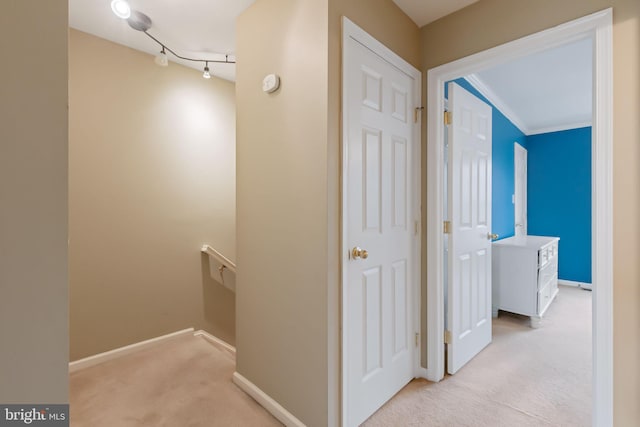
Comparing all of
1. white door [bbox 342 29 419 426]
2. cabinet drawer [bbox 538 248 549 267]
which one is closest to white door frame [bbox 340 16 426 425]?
white door [bbox 342 29 419 426]

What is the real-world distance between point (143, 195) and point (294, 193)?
5.46 feet

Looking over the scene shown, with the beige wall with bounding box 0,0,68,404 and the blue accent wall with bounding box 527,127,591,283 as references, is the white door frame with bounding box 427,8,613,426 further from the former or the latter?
the blue accent wall with bounding box 527,127,591,283

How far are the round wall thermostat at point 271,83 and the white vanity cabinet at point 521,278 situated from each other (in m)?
2.94

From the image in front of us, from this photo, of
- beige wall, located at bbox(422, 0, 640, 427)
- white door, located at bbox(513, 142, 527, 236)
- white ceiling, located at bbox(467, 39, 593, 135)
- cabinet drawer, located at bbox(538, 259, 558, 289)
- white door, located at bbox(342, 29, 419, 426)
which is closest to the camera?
beige wall, located at bbox(422, 0, 640, 427)

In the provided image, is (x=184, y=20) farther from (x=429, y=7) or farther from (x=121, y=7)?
(x=429, y=7)

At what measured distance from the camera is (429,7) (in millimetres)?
1808

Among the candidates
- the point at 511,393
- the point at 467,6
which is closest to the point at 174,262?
the point at 511,393

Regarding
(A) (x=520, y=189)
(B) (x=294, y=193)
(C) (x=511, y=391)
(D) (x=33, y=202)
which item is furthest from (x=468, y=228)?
(A) (x=520, y=189)

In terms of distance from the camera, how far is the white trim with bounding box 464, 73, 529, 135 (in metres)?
2.89

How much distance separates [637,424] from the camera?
1.27 metres

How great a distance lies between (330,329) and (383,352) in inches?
21.3

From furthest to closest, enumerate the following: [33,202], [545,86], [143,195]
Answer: [545,86] < [143,195] < [33,202]

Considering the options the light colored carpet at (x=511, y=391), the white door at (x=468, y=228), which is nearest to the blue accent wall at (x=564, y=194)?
the light colored carpet at (x=511, y=391)

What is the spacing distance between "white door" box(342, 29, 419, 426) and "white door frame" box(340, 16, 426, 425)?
16 millimetres
